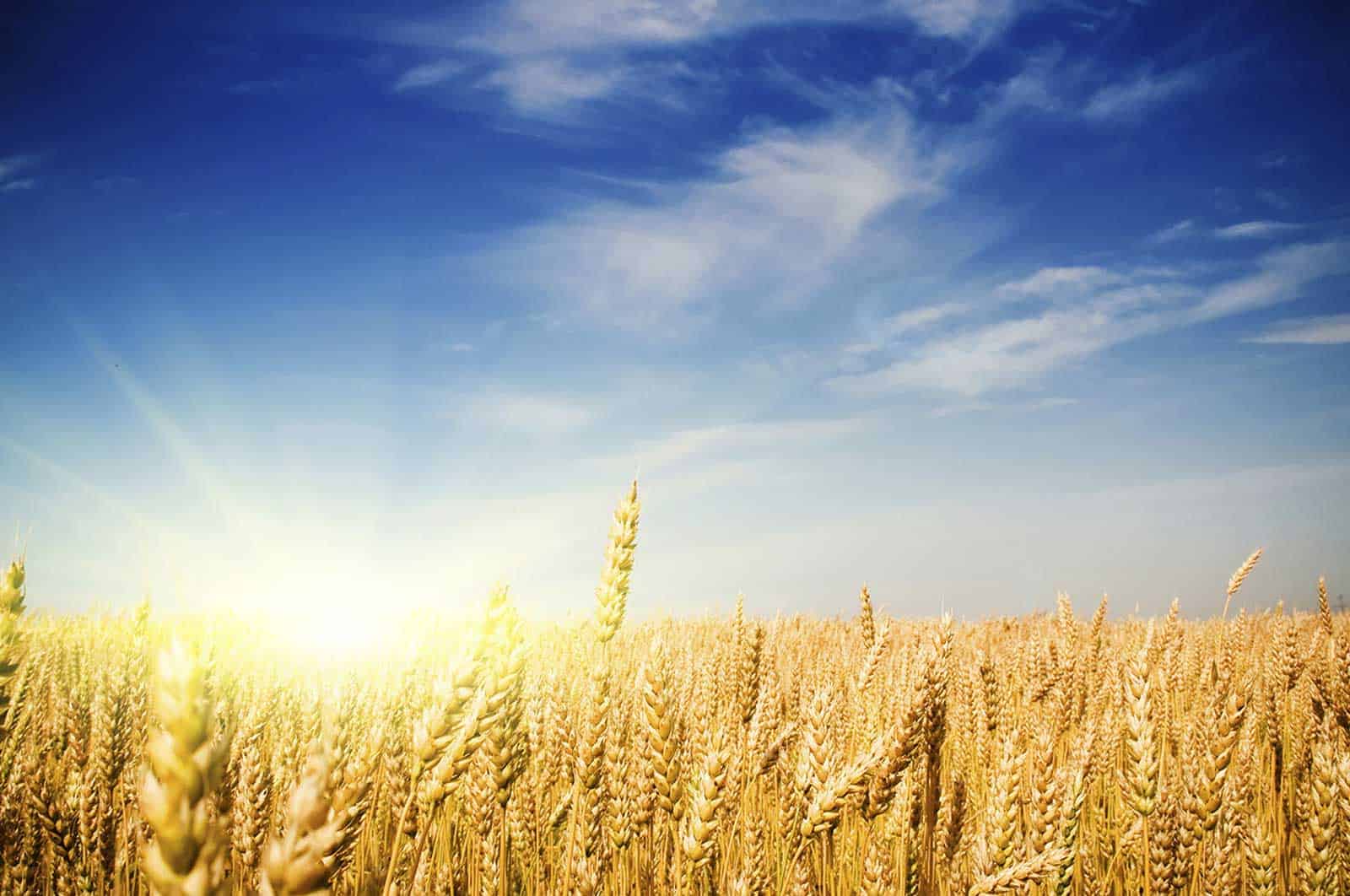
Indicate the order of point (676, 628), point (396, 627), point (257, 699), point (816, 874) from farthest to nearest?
point (676, 628), point (396, 627), point (257, 699), point (816, 874)

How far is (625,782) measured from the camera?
3172mm

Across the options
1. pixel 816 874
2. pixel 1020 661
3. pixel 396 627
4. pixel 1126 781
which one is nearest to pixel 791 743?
pixel 816 874

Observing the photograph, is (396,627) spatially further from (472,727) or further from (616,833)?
(472,727)

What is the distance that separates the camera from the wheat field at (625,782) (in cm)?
151

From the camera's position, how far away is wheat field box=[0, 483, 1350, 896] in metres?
1.51

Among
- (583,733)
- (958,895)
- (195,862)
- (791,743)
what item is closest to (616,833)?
(583,733)

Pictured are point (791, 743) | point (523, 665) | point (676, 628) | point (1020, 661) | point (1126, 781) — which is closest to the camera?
point (523, 665)

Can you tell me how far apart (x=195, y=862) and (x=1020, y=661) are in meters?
7.97

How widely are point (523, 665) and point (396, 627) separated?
863 cm

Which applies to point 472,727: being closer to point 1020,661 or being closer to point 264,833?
point 264,833

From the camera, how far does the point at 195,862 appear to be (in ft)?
2.86

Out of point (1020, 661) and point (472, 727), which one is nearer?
point (472, 727)

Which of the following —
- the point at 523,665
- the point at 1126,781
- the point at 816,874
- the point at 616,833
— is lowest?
the point at 816,874

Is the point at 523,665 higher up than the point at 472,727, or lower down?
higher up
